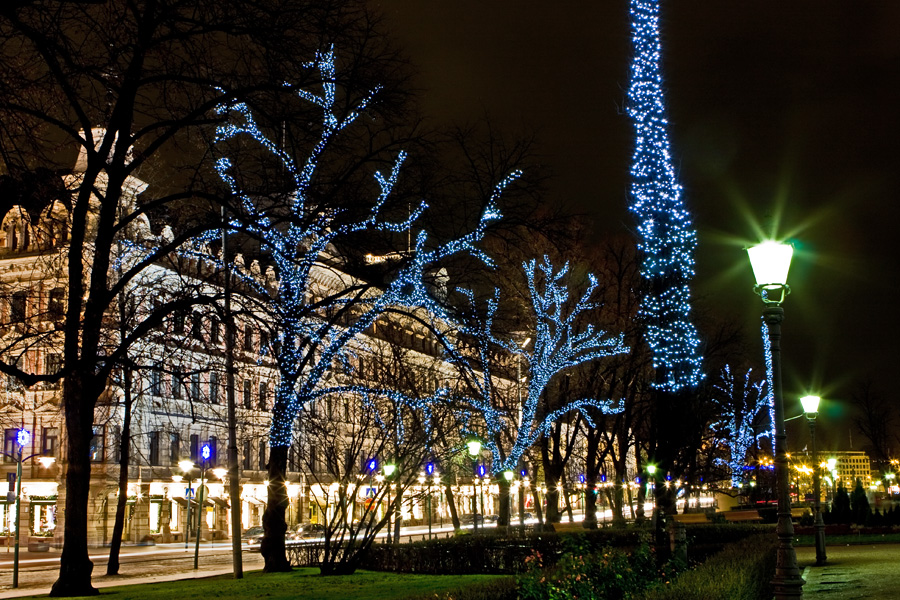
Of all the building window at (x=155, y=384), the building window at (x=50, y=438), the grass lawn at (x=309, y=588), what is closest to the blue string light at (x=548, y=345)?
the building window at (x=155, y=384)

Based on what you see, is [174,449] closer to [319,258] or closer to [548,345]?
[548,345]

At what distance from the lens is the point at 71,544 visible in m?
18.5

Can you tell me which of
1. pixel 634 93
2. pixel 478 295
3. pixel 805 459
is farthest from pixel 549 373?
pixel 805 459

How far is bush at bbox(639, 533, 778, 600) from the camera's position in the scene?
375 inches

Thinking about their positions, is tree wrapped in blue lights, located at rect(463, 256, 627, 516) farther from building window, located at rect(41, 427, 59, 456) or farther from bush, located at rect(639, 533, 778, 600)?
building window, located at rect(41, 427, 59, 456)

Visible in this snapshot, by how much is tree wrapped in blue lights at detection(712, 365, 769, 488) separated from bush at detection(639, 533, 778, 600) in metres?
40.1

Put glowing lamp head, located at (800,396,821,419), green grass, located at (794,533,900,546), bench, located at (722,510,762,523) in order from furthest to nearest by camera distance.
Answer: bench, located at (722,510,762,523)
green grass, located at (794,533,900,546)
glowing lamp head, located at (800,396,821,419)

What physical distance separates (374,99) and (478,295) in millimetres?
19122

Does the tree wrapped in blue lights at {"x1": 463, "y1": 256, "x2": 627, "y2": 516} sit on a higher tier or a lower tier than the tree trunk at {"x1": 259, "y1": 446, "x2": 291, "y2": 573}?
higher

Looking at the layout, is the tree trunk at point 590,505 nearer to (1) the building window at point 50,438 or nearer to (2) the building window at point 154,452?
(2) the building window at point 154,452

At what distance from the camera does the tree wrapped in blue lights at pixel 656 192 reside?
2602 cm

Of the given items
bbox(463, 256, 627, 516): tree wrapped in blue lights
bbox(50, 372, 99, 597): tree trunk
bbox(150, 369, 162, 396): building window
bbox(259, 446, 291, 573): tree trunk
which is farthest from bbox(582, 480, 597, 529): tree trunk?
bbox(50, 372, 99, 597): tree trunk

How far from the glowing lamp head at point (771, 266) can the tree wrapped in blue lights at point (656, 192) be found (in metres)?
13.6

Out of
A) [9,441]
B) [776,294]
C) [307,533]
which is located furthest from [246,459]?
[776,294]
